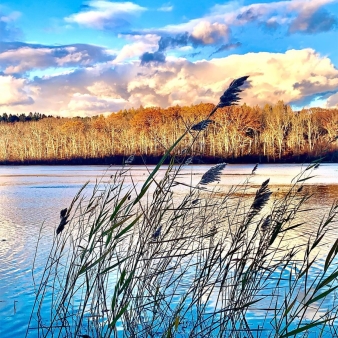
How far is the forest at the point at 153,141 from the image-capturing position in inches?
2406

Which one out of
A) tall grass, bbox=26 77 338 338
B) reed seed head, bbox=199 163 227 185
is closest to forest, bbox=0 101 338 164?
tall grass, bbox=26 77 338 338

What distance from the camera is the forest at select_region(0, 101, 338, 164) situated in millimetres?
61125

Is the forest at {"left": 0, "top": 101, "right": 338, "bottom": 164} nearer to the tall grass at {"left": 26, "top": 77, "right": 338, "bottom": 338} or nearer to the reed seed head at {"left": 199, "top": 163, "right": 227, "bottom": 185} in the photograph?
the tall grass at {"left": 26, "top": 77, "right": 338, "bottom": 338}

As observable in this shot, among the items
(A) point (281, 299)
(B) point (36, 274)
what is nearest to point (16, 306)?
(B) point (36, 274)

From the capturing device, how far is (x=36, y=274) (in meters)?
5.97

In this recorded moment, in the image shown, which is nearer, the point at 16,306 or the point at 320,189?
the point at 16,306

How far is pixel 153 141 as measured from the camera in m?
62.1

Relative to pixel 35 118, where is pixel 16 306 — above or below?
below

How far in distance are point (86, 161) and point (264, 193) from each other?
214 ft

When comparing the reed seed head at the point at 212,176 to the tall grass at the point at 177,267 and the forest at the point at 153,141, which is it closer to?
the tall grass at the point at 177,267

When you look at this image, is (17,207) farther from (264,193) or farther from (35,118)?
(35,118)

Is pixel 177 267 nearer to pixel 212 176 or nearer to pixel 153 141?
pixel 212 176

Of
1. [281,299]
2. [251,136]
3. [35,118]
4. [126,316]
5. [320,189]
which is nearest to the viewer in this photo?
[126,316]

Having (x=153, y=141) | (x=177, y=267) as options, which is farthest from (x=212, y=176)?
(x=153, y=141)
